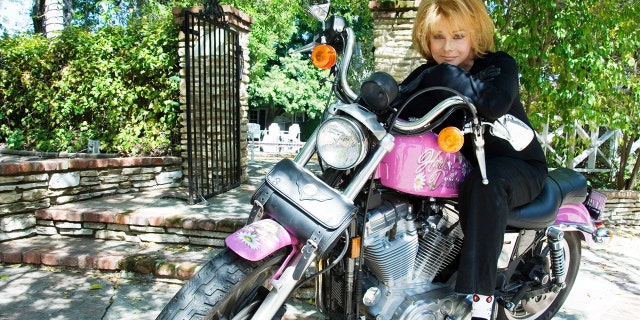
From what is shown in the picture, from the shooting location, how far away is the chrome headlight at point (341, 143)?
165cm

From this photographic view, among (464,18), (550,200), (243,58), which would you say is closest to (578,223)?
(550,200)

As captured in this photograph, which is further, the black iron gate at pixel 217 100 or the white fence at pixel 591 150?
the white fence at pixel 591 150

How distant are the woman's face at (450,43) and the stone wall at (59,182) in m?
3.75

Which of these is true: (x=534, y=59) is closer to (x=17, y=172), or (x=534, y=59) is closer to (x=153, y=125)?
(x=153, y=125)

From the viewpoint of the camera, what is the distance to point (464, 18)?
7.05ft

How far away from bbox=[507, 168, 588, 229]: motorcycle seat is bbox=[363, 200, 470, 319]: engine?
0.28 meters

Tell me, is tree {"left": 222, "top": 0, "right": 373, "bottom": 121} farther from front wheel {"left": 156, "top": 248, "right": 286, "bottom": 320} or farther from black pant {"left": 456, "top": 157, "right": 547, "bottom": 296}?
front wheel {"left": 156, "top": 248, "right": 286, "bottom": 320}

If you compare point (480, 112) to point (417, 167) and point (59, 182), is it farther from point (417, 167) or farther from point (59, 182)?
point (59, 182)

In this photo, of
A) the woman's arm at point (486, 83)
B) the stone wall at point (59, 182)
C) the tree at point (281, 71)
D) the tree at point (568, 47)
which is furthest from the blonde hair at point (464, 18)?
the tree at point (281, 71)

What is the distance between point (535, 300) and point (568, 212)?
1.74 feet

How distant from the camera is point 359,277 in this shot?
186 cm

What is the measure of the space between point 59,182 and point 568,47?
17.2 feet

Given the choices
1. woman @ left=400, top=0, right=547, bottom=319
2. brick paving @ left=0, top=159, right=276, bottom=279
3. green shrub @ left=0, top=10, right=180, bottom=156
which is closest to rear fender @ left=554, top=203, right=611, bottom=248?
woman @ left=400, top=0, right=547, bottom=319

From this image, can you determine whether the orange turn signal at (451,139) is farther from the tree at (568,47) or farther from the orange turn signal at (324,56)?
the tree at (568,47)
